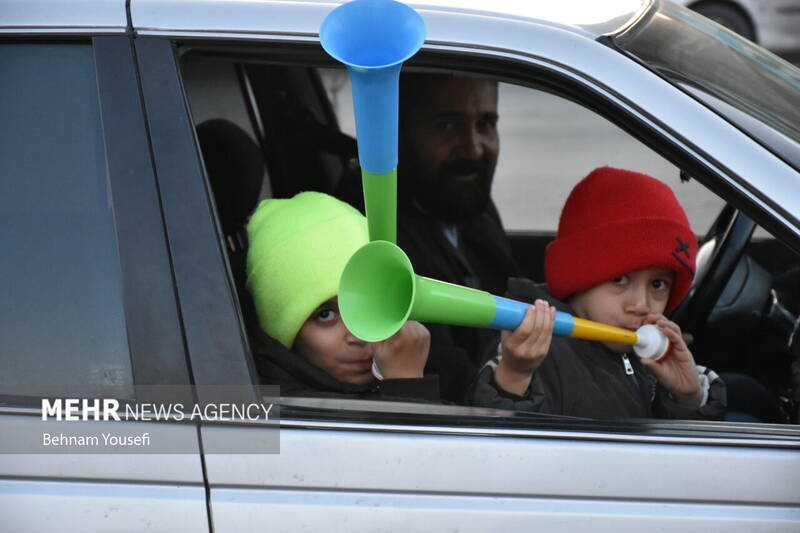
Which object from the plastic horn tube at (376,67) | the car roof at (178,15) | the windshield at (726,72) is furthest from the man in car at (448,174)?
the plastic horn tube at (376,67)

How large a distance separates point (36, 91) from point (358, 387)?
0.79m

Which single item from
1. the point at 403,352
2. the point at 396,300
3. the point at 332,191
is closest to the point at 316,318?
the point at 403,352

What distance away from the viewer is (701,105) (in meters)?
1.65

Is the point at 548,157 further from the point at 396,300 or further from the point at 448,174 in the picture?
the point at 396,300

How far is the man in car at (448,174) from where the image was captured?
275cm

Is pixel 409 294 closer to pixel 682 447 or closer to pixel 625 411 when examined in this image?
pixel 682 447

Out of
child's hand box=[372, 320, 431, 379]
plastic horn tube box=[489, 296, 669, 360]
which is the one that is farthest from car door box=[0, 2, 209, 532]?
plastic horn tube box=[489, 296, 669, 360]

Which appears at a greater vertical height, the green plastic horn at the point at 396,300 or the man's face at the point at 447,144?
the man's face at the point at 447,144

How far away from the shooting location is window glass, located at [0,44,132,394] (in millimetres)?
1602

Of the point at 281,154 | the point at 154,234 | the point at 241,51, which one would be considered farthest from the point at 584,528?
the point at 281,154

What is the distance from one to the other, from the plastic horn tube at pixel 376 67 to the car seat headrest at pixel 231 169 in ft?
3.93

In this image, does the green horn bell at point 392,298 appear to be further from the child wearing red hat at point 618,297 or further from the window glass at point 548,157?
the window glass at point 548,157

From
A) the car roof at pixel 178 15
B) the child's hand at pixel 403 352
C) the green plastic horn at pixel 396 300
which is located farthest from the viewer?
the child's hand at pixel 403 352

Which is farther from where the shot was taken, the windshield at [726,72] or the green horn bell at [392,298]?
the windshield at [726,72]
